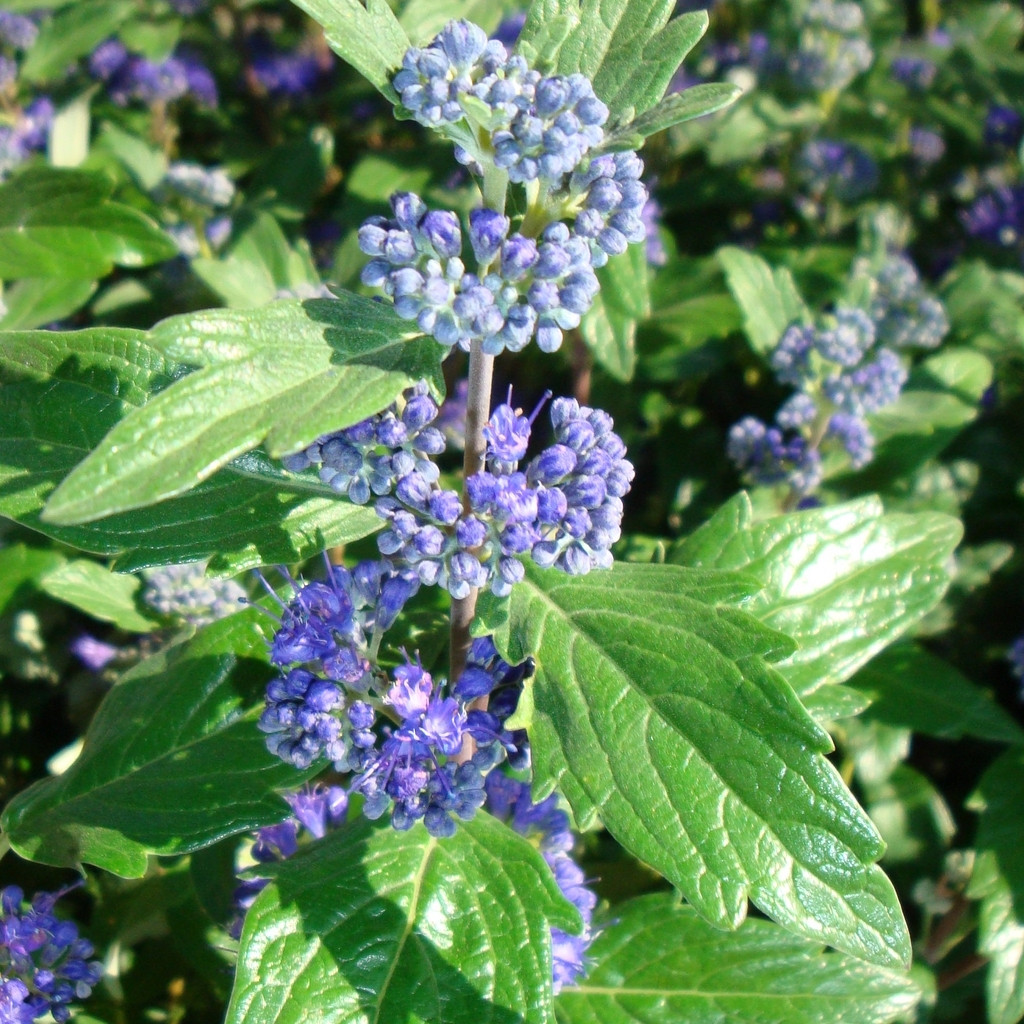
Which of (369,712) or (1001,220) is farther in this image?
Answer: (1001,220)

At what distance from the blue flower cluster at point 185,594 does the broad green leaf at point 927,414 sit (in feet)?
7.55

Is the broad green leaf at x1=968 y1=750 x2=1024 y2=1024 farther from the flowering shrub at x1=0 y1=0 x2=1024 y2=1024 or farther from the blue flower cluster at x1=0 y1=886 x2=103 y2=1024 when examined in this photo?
the blue flower cluster at x1=0 y1=886 x2=103 y2=1024

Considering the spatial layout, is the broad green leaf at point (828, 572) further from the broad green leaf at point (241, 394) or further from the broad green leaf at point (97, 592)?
the broad green leaf at point (97, 592)

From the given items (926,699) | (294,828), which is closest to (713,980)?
(294,828)

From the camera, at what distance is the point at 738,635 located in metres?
1.68

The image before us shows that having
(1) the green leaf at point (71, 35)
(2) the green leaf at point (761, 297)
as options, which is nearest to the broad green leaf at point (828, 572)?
(2) the green leaf at point (761, 297)

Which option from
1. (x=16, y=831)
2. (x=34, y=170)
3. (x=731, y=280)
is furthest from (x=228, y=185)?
(x=16, y=831)

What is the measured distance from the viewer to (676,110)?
1.44 meters

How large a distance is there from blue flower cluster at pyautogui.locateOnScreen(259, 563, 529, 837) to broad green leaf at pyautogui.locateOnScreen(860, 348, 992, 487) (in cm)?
235

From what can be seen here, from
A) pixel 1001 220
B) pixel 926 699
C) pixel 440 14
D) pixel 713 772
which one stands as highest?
pixel 440 14

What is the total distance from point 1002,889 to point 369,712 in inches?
90.9

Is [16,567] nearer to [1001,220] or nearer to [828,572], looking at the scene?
[828,572]

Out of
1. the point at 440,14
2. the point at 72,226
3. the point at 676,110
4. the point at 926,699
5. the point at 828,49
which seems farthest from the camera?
the point at 828,49

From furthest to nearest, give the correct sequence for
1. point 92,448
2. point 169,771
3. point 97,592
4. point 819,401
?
point 819,401, point 97,592, point 169,771, point 92,448
